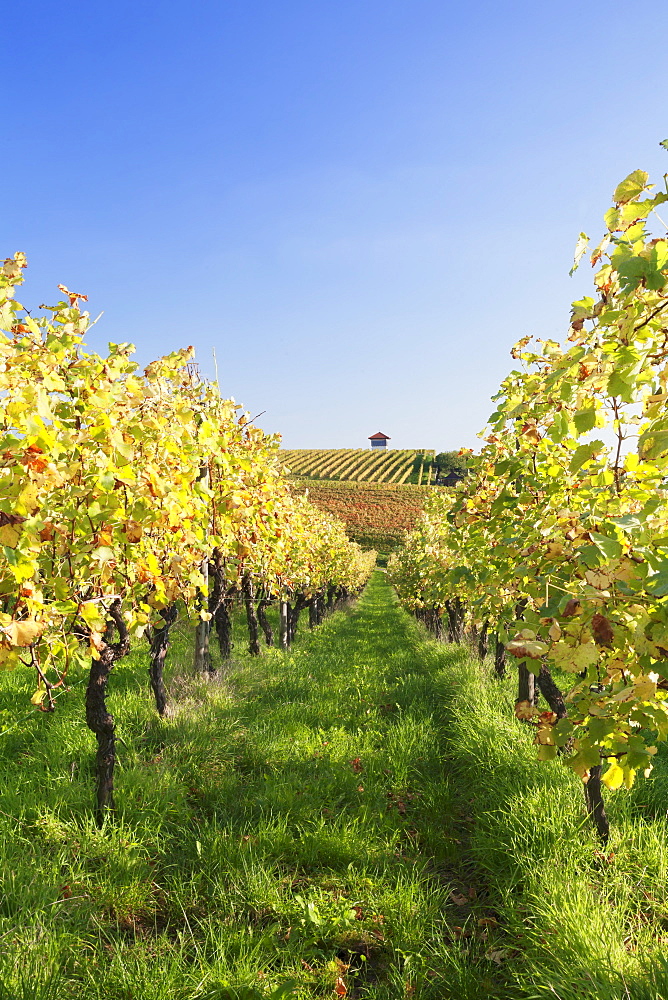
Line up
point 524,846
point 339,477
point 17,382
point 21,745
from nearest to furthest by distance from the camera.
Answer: point 17,382, point 524,846, point 21,745, point 339,477

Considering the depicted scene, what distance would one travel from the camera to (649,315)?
1842 millimetres

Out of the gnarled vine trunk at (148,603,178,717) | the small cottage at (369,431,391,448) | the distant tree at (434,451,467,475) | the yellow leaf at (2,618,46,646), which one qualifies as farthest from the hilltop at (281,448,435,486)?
the yellow leaf at (2,618,46,646)

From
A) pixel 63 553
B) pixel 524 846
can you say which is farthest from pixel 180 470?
pixel 524 846

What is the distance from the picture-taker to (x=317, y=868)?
4062 millimetres

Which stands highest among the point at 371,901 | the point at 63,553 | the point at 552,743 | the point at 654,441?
the point at 654,441

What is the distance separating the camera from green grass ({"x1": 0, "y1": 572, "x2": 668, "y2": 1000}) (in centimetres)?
301

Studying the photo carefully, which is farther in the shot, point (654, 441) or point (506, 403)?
point (506, 403)

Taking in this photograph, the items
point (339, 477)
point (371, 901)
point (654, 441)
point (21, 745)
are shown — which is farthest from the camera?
point (339, 477)

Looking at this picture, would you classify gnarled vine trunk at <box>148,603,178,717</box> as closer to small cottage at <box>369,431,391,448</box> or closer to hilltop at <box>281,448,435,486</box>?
hilltop at <box>281,448,435,486</box>

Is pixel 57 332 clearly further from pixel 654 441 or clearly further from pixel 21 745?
pixel 21 745

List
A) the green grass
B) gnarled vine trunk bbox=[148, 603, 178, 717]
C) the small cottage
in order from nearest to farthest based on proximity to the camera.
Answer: the green grass → gnarled vine trunk bbox=[148, 603, 178, 717] → the small cottage

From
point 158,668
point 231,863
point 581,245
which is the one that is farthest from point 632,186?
point 158,668

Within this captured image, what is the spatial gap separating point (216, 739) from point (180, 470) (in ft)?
12.4

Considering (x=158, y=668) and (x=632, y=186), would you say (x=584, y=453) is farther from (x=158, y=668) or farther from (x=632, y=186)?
(x=158, y=668)
